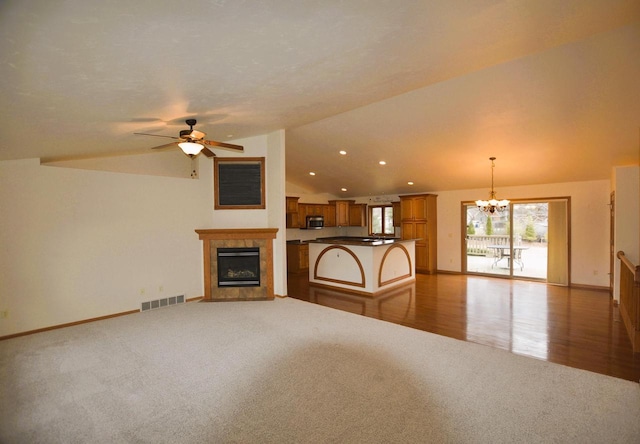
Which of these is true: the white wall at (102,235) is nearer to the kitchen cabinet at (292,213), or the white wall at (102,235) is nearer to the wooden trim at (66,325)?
the wooden trim at (66,325)

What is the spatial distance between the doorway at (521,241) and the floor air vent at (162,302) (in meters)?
7.29

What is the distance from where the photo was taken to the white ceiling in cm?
172

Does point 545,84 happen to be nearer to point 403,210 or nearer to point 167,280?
point 403,210

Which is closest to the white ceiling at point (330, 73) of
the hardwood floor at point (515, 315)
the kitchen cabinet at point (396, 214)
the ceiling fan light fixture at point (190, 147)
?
the ceiling fan light fixture at point (190, 147)

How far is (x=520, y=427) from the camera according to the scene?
204 centimetres

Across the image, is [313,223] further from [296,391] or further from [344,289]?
[296,391]

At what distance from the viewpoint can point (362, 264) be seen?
239 inches

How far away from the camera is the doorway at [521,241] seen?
6.97 m

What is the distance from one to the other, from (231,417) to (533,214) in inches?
326

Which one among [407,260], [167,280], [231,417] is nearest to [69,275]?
[167,280]

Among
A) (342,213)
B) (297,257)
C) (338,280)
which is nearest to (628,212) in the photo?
(338,280)

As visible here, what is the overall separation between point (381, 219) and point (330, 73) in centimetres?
779

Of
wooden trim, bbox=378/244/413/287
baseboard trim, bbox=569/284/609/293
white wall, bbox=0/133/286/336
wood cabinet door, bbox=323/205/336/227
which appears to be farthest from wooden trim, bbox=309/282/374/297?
baseboard trim, bbox=569/284/609/293

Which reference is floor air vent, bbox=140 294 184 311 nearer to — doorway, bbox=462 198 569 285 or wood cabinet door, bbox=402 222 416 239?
wood cabinet door, bbox=402 222 416 239
